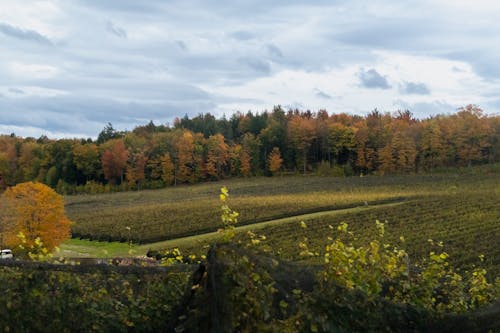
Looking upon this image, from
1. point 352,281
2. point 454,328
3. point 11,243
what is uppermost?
A: point 352,281

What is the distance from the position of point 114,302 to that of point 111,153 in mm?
104387

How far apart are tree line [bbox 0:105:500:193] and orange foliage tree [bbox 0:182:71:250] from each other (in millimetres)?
59721

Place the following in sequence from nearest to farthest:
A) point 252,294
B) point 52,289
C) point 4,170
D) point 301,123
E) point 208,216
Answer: point 252,294 → point 52,289 → point 208,216 → point 301,123 → point 4,170

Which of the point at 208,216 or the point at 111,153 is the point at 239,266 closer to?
the point at 208,216

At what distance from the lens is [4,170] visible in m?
117

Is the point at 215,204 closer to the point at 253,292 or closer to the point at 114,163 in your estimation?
the point at 114,163

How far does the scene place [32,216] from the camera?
41.2 m

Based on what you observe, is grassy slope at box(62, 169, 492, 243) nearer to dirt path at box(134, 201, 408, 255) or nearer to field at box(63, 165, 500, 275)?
field at box(63, 165, 500, 275)

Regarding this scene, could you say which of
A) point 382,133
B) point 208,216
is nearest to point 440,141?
point 382,133

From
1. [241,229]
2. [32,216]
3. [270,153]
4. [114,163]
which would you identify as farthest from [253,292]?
[114,163]

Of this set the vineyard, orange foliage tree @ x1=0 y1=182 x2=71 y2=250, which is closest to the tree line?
orange foliage tree @ x1=0 y1=182 x2=71 y2=250

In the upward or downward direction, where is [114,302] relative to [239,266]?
downward

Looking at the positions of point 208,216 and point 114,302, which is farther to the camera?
point 208,216

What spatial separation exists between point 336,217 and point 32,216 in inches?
917
